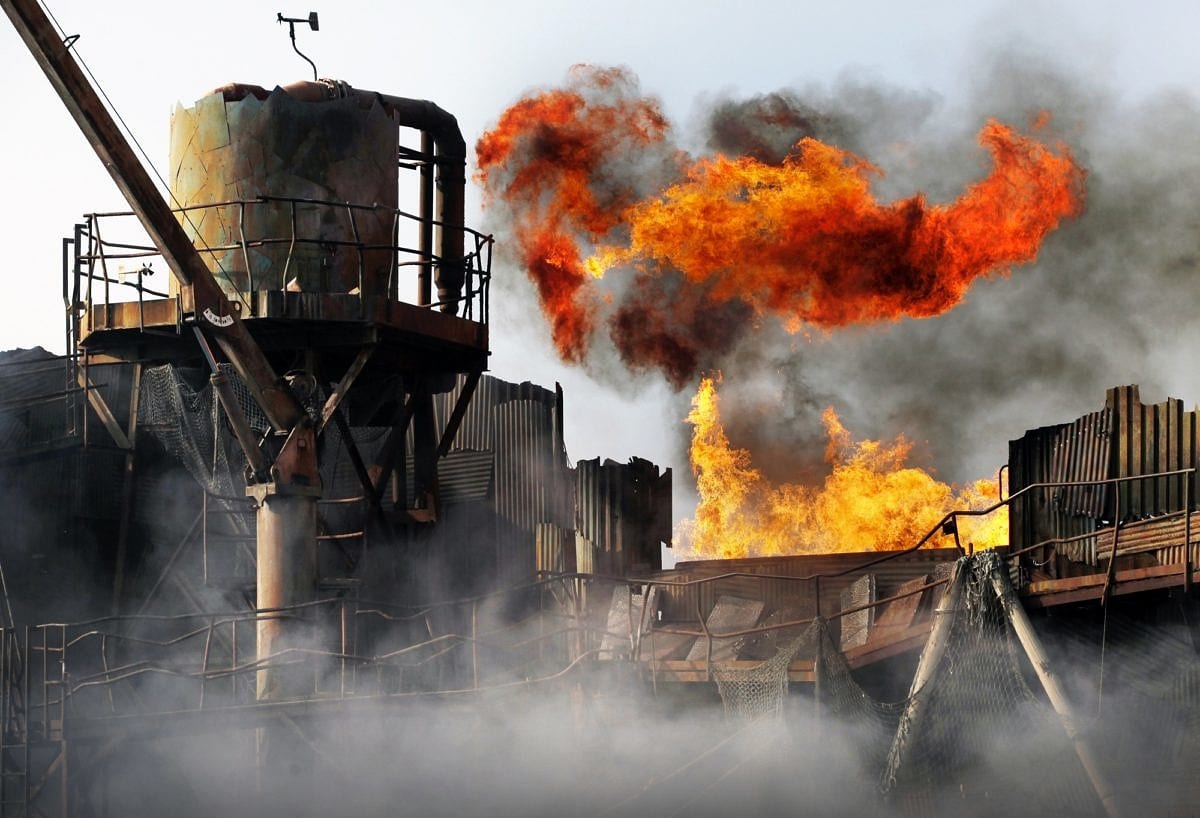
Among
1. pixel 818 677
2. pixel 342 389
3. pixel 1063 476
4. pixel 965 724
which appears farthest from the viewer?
pixel 342 389

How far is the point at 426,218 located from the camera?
32719mm

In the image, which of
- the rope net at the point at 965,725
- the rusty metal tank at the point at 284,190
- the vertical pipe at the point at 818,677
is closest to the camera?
the rope net at the point at 965,725

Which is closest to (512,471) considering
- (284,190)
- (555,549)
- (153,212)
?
(555,549)

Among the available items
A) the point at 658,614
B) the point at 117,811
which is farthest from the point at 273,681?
the point at 658,614

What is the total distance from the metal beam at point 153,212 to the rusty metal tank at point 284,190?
1.44m

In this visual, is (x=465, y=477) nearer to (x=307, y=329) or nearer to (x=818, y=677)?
(x=307, y=329)

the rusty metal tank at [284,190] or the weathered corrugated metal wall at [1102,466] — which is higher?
the rusty metal tank at [284,190]

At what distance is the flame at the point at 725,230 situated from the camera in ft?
110

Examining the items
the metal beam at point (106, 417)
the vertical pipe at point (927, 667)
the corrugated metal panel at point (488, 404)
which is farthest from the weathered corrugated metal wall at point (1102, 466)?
the metal beam at point (106, 417)

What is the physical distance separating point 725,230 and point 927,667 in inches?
585

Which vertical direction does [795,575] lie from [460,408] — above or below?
below

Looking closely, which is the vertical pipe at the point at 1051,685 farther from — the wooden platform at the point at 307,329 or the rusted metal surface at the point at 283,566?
the wooden platform at the point at 307,329

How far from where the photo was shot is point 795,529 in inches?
1388

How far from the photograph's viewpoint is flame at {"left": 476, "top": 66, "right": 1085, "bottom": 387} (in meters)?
33.4
